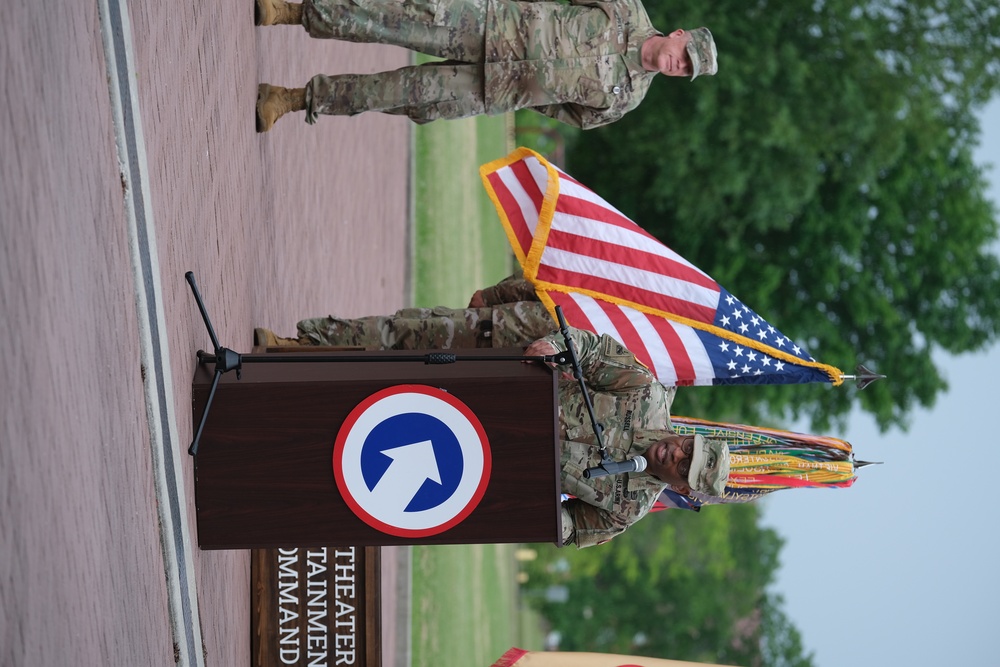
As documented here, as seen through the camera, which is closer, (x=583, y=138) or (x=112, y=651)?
(x=112, y=651)

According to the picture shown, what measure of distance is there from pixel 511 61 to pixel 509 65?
0.03 meters

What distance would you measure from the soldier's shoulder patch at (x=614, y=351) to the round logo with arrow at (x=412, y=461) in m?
1.69

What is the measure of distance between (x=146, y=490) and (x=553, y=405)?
1.90 m

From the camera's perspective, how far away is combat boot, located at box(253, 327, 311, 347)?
7.61 meters

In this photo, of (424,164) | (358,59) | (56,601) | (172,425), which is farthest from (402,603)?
(56,601)

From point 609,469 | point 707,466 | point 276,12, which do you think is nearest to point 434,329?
point 707,466

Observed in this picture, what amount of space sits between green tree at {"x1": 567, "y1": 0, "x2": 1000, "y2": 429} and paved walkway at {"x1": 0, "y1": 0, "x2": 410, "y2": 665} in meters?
20.0

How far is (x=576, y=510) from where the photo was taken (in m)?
7.34

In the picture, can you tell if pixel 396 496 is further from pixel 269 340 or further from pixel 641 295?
pixel 641 295

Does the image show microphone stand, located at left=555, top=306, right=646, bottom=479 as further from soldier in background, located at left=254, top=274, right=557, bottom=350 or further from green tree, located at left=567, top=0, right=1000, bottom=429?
green tree, located at left=567, top=0, right=1000, bottom=429

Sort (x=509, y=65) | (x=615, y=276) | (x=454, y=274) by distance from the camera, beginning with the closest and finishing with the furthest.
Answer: (x=509, y=65), (x=615, y=276), (x=454, y=274)

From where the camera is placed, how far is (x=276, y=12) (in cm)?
772

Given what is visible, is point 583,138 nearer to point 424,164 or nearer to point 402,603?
point 424,164

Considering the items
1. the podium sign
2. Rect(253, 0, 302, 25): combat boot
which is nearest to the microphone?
the podium sign
